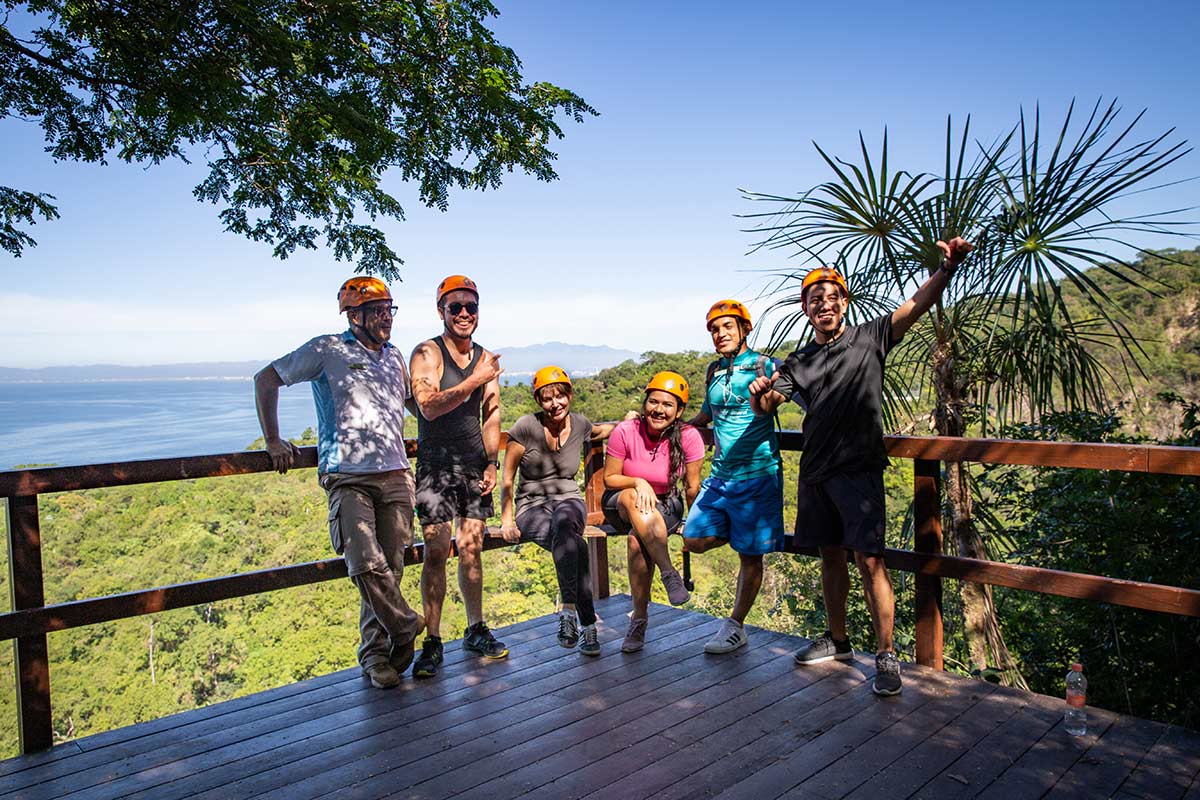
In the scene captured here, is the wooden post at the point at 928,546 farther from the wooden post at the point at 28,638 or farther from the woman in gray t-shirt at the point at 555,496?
the wooden post at the point at 28,638

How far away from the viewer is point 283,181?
6711mm

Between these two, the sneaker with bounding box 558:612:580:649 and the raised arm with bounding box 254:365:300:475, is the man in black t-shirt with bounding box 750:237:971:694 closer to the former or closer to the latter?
the sneaker with bounding box 558:612:580:649

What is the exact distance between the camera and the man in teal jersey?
11.2ft

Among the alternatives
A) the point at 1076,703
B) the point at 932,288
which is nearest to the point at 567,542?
the point at 932,288

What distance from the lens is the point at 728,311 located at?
349cm

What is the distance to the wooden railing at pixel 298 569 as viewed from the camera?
8.50 feet

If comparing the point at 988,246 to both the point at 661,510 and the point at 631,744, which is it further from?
the point at 631,744

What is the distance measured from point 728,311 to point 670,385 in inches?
17.7

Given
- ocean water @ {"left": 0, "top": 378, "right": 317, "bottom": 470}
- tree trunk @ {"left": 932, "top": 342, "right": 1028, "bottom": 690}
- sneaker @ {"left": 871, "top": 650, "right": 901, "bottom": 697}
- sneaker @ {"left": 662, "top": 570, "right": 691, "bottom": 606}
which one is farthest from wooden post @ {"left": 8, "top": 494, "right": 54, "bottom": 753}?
ocean water @ {"left": 0, "top": 378, "right": 317, "bottom": 470}

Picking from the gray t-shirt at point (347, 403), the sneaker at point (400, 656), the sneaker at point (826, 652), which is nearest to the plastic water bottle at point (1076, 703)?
the sneaker at point (826, 652)

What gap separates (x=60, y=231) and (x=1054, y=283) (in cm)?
9532

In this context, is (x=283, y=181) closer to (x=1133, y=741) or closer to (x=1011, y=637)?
(x=1133, y=741)

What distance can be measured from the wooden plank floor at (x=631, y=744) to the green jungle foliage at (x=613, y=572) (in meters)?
0.97

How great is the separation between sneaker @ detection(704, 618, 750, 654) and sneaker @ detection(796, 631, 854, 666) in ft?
0.97
